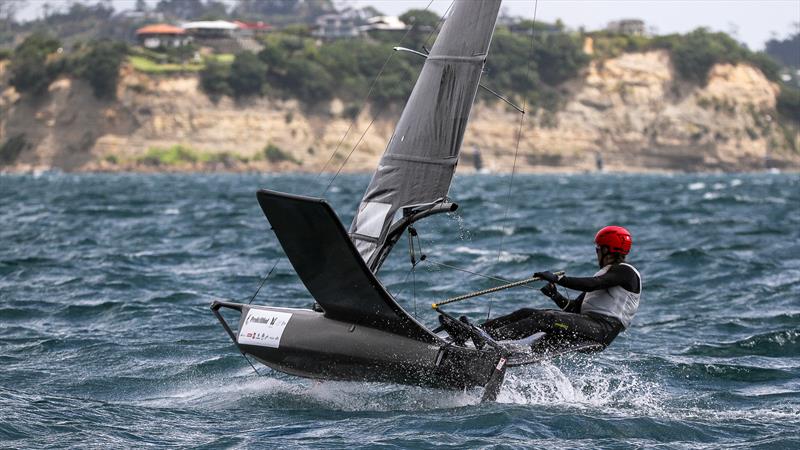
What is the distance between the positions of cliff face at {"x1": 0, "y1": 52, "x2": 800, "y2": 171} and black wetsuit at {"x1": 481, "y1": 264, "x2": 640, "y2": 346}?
262 feet

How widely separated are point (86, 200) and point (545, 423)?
35014 mm

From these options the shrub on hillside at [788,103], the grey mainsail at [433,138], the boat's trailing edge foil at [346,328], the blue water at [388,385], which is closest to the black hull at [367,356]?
the boat's trailing edge foil at [346,328]

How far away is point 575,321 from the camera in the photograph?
882 cm

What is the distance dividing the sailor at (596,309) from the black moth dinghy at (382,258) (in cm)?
42

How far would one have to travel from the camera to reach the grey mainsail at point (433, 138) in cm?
975

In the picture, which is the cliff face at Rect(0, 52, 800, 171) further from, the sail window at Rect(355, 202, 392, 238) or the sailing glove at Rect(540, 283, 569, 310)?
the sailing glove at Rect(540, 283, 569, 310)

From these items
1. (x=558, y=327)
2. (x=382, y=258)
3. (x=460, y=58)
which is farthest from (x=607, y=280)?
(x=460, y=58)

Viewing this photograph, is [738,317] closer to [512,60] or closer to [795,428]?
[795,428]

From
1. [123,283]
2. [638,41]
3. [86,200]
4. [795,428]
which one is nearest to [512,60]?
[638,41]

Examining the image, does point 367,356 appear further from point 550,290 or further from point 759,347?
point 759,347

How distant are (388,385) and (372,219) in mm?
1602

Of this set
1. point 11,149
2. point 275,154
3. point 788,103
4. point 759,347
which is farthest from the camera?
point 788,103

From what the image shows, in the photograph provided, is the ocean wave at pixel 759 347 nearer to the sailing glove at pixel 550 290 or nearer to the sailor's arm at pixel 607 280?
the sailor's arm at pixel 607 280

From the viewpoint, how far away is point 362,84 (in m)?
107
